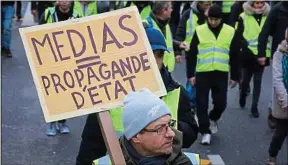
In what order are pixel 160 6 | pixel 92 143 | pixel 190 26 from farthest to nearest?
pixel 190 26 → pixel 160 6 → pixel 92 143

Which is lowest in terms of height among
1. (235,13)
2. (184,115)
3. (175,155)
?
(235,13)

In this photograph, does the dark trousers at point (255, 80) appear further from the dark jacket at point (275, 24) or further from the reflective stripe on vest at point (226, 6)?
the reflective stripe on vest at point (226, 6)

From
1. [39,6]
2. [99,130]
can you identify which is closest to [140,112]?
[99,130]

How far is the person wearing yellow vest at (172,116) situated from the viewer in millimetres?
3867

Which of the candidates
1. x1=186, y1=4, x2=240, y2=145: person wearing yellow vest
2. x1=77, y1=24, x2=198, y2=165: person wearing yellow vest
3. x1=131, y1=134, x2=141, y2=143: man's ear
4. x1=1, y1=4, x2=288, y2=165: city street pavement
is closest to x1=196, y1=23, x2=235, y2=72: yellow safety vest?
x1=186, y1=4, x2=240, y2=145: person wearing yellow vest

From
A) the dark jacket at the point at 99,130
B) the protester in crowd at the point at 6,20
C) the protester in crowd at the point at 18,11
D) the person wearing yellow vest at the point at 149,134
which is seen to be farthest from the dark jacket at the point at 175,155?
the protester in crowd at the point at 18,11

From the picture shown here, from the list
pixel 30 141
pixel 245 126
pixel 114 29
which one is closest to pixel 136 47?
pixel 114 29

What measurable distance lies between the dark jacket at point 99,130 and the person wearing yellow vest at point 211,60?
3.60 meters

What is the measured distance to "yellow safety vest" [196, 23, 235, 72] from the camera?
7523mm

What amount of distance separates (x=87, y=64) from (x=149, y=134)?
1.96ft

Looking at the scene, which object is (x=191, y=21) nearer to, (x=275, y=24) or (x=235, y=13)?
(x=275, y=24)

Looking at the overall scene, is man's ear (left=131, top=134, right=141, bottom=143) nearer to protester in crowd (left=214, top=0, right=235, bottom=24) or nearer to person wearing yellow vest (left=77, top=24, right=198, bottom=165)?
person wearing yellow vest (left=77, top=24, right=198, bottom=165)

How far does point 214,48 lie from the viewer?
298 inches

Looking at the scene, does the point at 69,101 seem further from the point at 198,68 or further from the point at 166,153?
the point at 198,68
